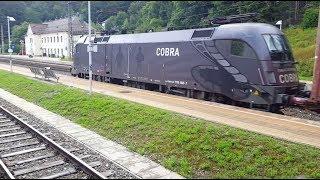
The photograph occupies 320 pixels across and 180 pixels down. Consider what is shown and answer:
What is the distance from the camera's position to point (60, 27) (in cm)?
8675

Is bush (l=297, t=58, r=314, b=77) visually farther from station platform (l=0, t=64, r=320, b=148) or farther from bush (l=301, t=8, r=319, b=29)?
bush (l=301, t=8, r=319, b=29)

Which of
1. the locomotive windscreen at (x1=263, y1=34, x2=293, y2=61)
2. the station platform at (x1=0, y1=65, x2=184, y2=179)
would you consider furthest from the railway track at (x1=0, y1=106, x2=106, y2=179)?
the locomotive windscreen at (x1=263, y1=34, x2=293, y2=61)

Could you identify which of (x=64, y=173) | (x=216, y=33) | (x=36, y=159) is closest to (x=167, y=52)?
(x=216, y=33)

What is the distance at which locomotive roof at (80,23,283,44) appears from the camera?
1677cm

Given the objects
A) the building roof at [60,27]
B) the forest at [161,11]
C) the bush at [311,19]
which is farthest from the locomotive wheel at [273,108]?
the building roof at [60,27]

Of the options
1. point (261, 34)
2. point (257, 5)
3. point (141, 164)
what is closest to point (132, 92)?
point (261, 34)

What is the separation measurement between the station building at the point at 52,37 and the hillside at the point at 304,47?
45.3 metres

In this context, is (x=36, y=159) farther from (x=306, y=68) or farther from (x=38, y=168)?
(x=306, y=68)

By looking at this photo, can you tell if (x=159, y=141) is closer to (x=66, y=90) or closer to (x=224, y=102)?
(x=224, y=102)

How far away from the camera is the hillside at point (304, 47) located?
32.1 m

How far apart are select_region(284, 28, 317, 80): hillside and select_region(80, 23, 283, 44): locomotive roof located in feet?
44.5

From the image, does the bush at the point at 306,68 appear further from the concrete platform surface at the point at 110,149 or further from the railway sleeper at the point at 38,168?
the railway sleeper at the point at 38,168

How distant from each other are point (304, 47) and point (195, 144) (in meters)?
33.9

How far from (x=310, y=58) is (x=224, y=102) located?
19.3 m
